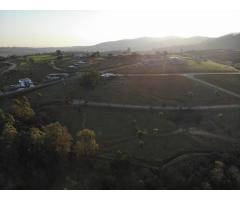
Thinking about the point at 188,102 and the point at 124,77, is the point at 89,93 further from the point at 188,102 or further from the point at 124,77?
the point at 188,102

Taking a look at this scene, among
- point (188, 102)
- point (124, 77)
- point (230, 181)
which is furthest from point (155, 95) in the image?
point (230, 181)

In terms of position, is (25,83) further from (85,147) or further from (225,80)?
(225,80)

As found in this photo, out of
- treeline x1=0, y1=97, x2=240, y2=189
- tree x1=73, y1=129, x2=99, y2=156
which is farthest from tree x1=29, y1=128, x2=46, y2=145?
tree x1=73, y1=129, x2=99, y2=156

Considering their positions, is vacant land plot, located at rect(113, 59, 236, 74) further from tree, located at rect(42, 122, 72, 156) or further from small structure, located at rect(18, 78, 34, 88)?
tree, located at rect(42, 122, 72, 156)

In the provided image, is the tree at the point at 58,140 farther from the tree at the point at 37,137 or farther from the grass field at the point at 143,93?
the grass field at the point at 143,93

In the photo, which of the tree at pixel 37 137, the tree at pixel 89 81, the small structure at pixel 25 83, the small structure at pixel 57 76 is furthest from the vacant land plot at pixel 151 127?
the small structure at pixel 57 76
